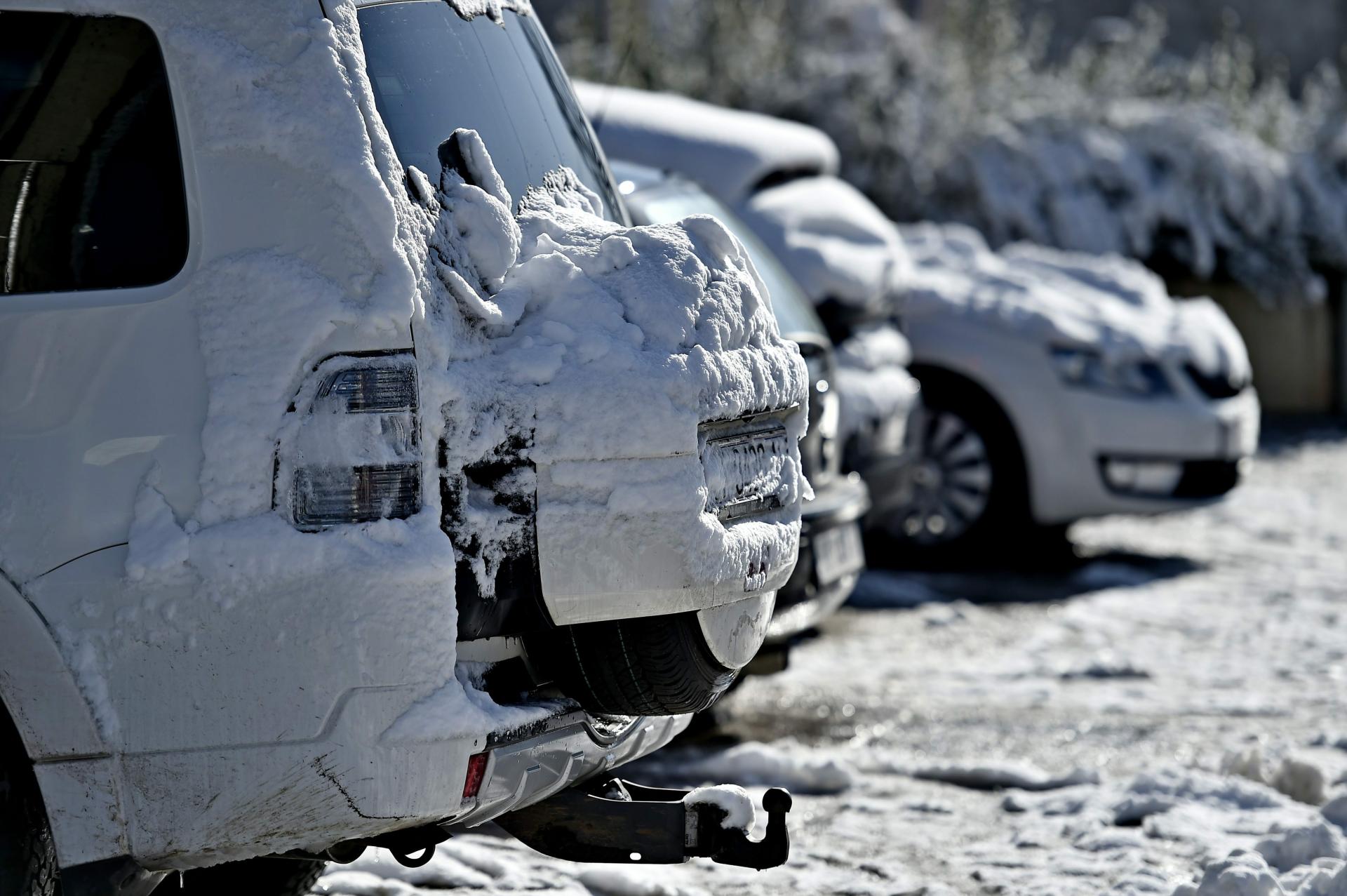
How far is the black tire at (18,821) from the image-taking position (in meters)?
2.73

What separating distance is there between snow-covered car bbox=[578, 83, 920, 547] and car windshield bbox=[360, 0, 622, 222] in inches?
117

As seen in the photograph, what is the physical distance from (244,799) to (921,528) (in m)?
6.03

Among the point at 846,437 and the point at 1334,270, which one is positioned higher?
the point at 1334,270

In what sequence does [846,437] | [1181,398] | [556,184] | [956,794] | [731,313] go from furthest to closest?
[1181,398]
[846,437]
[956,794]
[556,184]
[731,313]

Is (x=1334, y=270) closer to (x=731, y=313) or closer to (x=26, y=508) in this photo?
(x=731, y=313)

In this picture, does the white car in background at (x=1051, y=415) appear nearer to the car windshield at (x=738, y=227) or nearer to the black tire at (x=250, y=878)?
the car windshield at (x=738, y=227)

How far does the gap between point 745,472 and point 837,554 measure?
7.85ft

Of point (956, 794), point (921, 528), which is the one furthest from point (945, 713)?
point (921, 528)

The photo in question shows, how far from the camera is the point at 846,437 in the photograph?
21.3ft

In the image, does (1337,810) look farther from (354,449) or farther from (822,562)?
(354,449)

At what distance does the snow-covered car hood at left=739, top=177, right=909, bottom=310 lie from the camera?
6.83 m

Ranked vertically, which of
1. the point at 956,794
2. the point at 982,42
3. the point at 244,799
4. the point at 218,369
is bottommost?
the point at 956,794

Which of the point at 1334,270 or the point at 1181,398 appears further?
the point at 1334,270

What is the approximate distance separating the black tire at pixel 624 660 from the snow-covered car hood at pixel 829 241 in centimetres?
394
